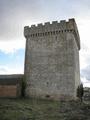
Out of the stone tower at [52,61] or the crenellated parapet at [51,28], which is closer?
the stone tower at [52,61]

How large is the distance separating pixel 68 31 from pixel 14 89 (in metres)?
11.9

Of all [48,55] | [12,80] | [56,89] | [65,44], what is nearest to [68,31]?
[65,44]

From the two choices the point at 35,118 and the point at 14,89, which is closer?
the point at 35,118

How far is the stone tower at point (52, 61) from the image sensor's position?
95.0ft

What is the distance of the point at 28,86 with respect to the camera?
31.1m

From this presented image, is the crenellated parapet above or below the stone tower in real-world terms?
above

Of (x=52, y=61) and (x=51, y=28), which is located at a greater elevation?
(x=51, y=28)

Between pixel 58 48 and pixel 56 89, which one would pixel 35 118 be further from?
pixel 58 48

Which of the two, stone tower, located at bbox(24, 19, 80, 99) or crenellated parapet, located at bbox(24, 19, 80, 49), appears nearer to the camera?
stone tower, located at bbox(24, 19, 80, 99)

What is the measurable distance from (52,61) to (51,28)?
5.12 m

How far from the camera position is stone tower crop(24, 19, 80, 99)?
29.0 metres

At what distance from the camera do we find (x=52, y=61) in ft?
99.1

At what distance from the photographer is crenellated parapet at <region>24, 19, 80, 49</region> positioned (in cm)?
3016

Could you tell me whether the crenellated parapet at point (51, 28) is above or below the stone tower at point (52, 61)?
above
